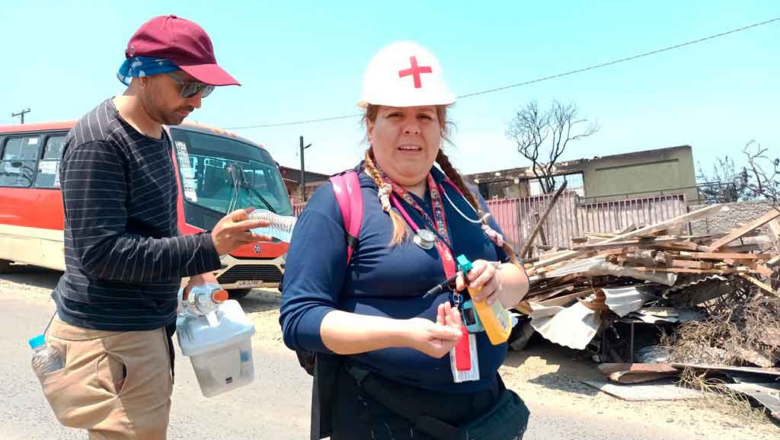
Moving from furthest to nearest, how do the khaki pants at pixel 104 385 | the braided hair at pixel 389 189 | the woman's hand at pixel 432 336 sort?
the khaki pants at pixel 104 385, the braided hair at pixel 389 189, the woman's hand at pixel 432 336

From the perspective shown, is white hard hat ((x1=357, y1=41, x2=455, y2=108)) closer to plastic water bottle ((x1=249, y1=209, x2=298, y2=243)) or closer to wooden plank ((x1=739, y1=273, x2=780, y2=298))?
plastic water bottle ((x1=249, y1=209, x2=298, y2=243))

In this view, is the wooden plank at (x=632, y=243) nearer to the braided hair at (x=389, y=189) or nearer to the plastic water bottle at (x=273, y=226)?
the braided hair at (x=389, y=189)

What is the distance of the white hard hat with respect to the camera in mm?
1592

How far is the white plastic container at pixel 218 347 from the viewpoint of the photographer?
2.14 meters

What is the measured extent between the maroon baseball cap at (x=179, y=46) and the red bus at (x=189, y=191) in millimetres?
6187

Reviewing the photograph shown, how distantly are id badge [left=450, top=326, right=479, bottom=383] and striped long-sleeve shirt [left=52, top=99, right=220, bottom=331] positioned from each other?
88cm

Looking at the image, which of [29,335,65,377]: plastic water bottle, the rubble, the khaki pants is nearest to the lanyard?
the khaki pants

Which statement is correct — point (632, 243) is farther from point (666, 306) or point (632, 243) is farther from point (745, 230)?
point (745, 230)

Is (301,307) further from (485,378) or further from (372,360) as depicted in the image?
(485,378)

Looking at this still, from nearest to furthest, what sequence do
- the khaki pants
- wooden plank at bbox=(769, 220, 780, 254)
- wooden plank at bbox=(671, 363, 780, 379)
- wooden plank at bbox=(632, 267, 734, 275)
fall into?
the khaki pants
wooden plank at bbox=(671, 363, 780, 379)
wooden plank at bbox=(632, 267, 734, 275)
wooden plank at bbox=(769, 220, 780, 254)

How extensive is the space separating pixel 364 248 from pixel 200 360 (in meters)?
1.02

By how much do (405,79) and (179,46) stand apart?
33.7 inches

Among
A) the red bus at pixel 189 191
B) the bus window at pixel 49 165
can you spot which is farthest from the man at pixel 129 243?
the bus window at pixel 49 165

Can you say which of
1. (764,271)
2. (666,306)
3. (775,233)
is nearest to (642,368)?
(666,306)
